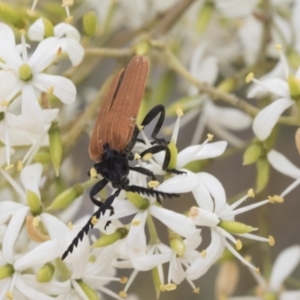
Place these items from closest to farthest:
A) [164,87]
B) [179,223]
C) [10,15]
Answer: [179,223] → [10,15] → [164,87]

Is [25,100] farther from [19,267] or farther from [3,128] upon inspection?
[19,267]

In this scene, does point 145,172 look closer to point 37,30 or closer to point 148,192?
point 148,192

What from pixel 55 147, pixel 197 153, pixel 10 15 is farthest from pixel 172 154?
pixel 10 15

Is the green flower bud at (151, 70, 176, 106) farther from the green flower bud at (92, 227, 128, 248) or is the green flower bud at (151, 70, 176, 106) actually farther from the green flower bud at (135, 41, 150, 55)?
the green flower bud at (92, 227, 128, 248)

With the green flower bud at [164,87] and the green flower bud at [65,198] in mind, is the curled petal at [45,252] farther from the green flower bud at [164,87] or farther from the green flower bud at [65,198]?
the green flower bud at [164,87]

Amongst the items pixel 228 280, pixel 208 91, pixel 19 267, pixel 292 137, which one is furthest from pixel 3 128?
pixel 292 137

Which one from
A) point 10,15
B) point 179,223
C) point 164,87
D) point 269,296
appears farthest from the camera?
point 164,87

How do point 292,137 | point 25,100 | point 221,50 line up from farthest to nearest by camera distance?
point 292,137 < point 221,50 < point 25,100
